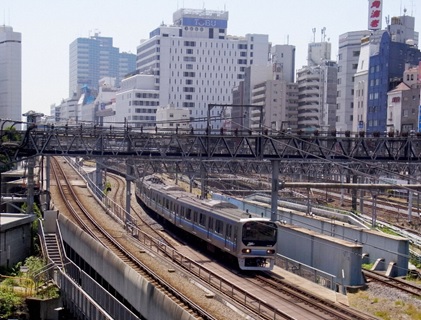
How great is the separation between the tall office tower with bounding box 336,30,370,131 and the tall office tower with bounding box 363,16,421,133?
8.11m

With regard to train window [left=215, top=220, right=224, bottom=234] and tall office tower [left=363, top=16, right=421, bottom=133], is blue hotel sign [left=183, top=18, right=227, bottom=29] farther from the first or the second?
train window [left=215, top=220, right=224, bottom=234]

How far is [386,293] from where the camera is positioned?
893 inches

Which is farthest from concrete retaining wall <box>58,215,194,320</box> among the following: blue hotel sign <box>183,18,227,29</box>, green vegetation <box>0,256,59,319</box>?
blue hotel sign <box>183,18,227,29</box>

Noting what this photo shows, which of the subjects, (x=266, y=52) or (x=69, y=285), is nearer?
(x=69, y=285)

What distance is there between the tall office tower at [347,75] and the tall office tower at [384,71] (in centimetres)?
811

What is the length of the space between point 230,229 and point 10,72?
118 meters

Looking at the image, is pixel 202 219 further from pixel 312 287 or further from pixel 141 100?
pixel 141 100

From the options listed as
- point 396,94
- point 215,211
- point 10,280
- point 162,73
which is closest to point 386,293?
point 215,211

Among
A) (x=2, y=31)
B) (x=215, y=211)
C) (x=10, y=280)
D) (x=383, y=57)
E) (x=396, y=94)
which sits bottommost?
(x=10, y=280)

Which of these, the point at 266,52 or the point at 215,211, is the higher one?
the point at 266,52

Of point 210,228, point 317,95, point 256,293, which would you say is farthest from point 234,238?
point 317,95

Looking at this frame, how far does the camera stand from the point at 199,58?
12838 cm

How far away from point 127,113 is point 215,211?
99609 mm

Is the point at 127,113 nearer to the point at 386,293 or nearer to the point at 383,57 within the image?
the point at 383,57
